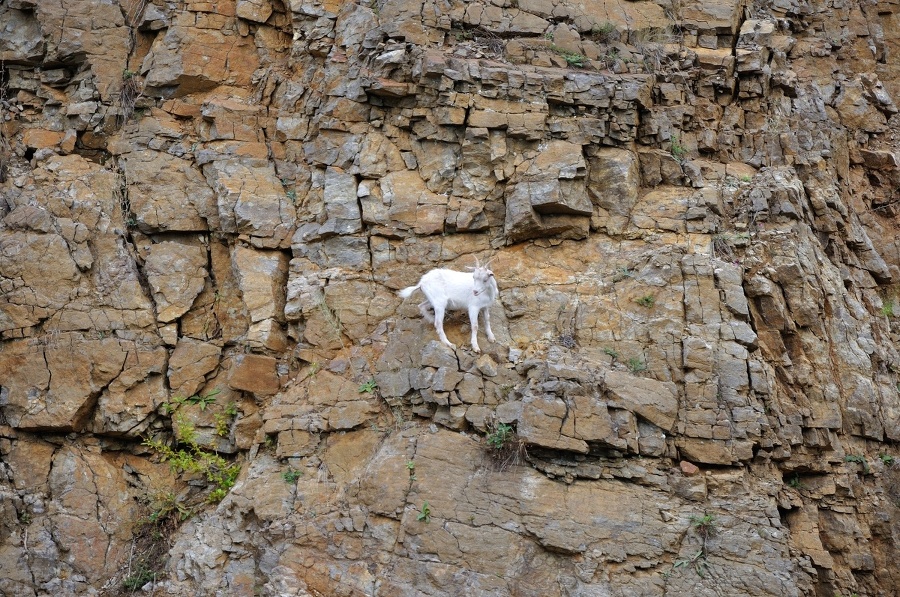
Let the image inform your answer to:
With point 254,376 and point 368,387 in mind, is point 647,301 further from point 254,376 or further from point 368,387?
point 254,376

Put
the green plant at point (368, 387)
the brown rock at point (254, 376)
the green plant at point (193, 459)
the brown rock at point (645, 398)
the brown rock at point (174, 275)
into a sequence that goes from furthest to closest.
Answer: the brown rock at point (174, 275) → the brown rock at point (254, 376) → the green plant at point (193, 459) → the green plant at point (368, 387) → the brown rock at point (645, 398)

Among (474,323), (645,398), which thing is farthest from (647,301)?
(474,323)

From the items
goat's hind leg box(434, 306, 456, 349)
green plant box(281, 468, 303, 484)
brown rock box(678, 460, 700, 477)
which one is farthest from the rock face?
goat's hind leg box(434, 306, 456, 349)

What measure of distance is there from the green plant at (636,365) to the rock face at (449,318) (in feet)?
0.23

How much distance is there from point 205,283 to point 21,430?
2.99m

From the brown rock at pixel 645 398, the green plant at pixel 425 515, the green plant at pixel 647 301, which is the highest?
the green plant at pixel 647 301

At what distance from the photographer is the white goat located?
9.91m

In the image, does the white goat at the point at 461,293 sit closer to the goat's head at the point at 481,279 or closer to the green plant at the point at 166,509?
the goat's head at the point at 481,279

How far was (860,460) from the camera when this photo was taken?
33.2 feet

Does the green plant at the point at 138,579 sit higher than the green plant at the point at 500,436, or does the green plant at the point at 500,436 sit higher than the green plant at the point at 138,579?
the green plant at the point at 500,436

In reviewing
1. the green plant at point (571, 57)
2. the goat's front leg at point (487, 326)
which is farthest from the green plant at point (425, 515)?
the green plant at point (571, 57)

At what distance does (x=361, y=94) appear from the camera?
11703 mm

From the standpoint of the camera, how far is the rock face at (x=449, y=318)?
9.26 m

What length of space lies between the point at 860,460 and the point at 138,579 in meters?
8.98
